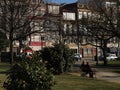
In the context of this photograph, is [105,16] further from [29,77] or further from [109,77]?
[29,77]

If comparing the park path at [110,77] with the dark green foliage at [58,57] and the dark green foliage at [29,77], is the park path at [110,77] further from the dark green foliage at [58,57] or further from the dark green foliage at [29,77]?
the dark green foliage at [29,77]

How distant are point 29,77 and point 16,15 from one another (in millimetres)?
33403

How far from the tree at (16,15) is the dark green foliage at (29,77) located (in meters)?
31.8

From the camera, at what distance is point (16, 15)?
46938 mm

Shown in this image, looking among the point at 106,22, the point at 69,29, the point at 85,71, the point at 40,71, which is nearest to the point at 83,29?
the point at 69,29

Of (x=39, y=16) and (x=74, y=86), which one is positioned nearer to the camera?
(x=74, y=86)

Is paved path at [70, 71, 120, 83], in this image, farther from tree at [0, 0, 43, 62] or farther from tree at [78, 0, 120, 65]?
tree at [0, 0, 43, 62]

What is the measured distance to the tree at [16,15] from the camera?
46.8m

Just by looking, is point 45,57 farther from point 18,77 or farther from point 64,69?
point 18,77

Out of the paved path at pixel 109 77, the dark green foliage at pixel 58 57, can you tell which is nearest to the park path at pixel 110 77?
the paved path at pixel 109 77

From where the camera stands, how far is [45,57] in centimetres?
3073

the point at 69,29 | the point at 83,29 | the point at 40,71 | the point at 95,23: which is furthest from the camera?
the point at 69,29

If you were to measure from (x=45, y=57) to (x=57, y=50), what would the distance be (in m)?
1.06

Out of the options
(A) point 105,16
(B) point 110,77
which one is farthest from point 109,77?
(A) point 105,16
